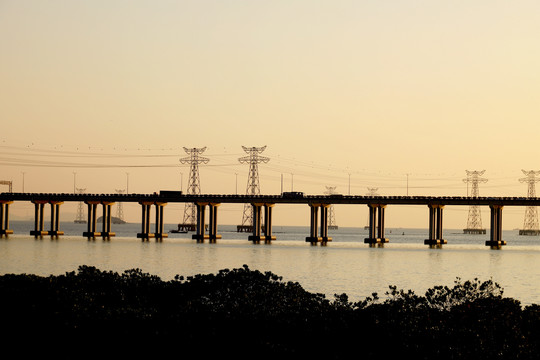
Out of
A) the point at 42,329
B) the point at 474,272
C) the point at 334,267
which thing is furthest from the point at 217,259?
the point at 42,329

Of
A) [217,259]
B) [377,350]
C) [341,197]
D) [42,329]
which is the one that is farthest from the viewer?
[341,197]


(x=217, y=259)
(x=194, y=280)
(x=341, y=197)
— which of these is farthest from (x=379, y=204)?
(x=194, y=280)

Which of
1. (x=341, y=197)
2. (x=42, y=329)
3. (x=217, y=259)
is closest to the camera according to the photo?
(x=42, y=329)

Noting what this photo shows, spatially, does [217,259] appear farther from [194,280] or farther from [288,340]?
[288,340]

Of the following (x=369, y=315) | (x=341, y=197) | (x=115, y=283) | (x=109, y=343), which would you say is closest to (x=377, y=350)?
(x=369, y=315)

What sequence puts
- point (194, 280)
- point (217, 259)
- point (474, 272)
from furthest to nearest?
point (217, 259) < point (474, 272) < point (194, 280)

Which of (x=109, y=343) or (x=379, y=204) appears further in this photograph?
(x=379, y=204)

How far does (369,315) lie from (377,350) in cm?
261

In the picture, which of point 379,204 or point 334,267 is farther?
point 379,204

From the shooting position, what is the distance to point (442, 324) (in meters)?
30.2

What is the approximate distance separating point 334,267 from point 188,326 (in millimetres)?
76595

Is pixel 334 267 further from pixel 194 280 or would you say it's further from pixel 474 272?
pixel 194 280

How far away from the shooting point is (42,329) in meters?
30.4

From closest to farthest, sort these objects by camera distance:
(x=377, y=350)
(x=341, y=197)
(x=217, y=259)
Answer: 1. (x=377, y=350)
2. (x=217, y=259)
3. (x=341, y=197)
